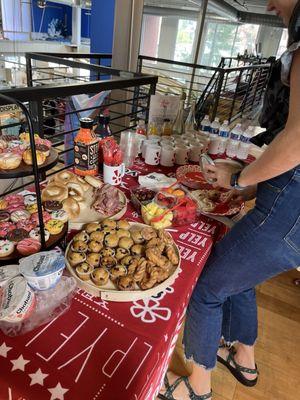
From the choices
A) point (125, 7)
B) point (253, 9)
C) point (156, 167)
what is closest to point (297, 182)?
point (156, 167)

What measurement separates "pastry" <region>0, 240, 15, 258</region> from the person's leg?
0.59m

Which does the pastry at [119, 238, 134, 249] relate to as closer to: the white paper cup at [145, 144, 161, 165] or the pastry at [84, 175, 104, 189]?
the pastry at [84, 175, 104, 189]

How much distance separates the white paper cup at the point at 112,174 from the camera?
1144 mm

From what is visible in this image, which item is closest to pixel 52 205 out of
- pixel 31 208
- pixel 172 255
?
pixel 31 208

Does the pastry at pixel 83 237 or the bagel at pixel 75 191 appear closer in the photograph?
the pastry at pixel 83 237

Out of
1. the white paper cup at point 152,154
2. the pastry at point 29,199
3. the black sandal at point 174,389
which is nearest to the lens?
the pastry at point 29,199

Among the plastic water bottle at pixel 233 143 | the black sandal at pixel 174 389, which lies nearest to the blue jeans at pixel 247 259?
the black sandal at pixel 174 389

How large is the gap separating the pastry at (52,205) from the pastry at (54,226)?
2.2 inches

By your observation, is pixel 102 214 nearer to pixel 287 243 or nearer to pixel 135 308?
pixel 135 308

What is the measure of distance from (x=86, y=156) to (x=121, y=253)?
489mm

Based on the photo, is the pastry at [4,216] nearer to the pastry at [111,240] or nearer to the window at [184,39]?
the pastry at [111,240]

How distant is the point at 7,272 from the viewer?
0.61 meters

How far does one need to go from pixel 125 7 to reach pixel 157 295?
6.80 ft

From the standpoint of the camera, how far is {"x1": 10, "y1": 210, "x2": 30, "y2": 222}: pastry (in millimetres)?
758
